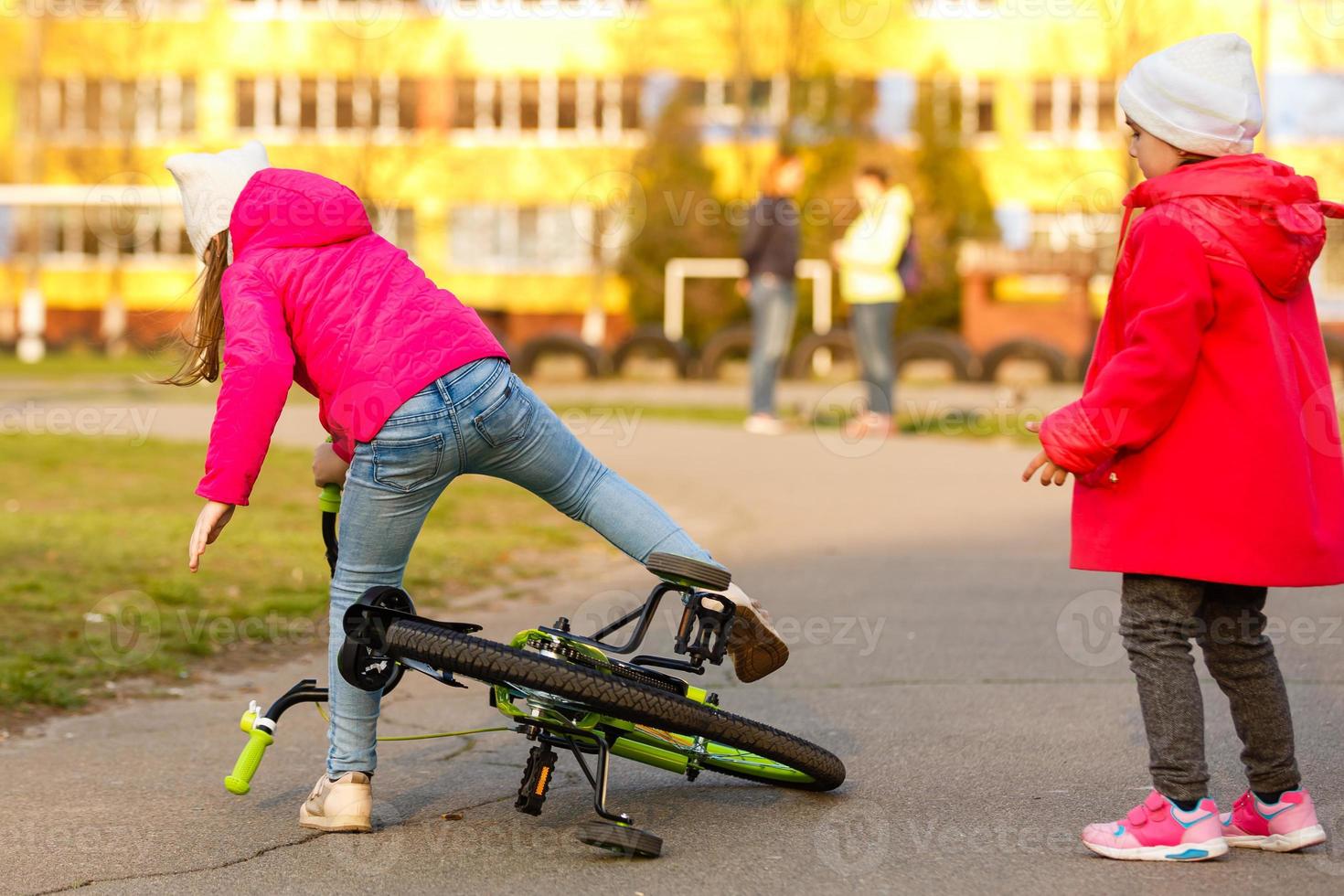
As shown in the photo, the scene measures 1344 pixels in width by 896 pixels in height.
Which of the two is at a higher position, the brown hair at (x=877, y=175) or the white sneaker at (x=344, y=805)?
the brown hair at (x=877, y=175)

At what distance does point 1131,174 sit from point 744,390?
60.3 feet

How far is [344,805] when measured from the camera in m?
3.98

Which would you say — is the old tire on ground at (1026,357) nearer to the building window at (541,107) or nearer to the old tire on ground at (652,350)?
the old tire on ground at (652,350)

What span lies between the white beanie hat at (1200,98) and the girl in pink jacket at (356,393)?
139 centimetres

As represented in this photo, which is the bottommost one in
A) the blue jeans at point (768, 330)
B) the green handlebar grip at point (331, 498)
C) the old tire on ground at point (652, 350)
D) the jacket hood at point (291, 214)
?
the old tire on ground at point (652, 350)

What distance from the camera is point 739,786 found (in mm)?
4430

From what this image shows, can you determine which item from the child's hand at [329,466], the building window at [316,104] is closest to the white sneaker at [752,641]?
the child's hand at [329,466]

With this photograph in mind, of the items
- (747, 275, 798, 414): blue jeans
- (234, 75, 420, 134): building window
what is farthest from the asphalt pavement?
(234, 75, 420, 134): building window

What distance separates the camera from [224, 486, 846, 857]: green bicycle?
3.71m

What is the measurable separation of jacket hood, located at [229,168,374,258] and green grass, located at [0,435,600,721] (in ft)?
7.06

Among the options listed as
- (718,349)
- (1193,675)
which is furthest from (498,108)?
(1193,675)

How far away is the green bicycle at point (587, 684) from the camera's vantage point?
146 inches

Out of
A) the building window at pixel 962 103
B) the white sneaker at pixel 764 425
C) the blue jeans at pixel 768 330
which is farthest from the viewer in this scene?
the building window at pixel 962 103

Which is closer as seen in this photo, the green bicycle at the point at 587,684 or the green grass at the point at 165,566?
the green bicycle at the point at 587,684
